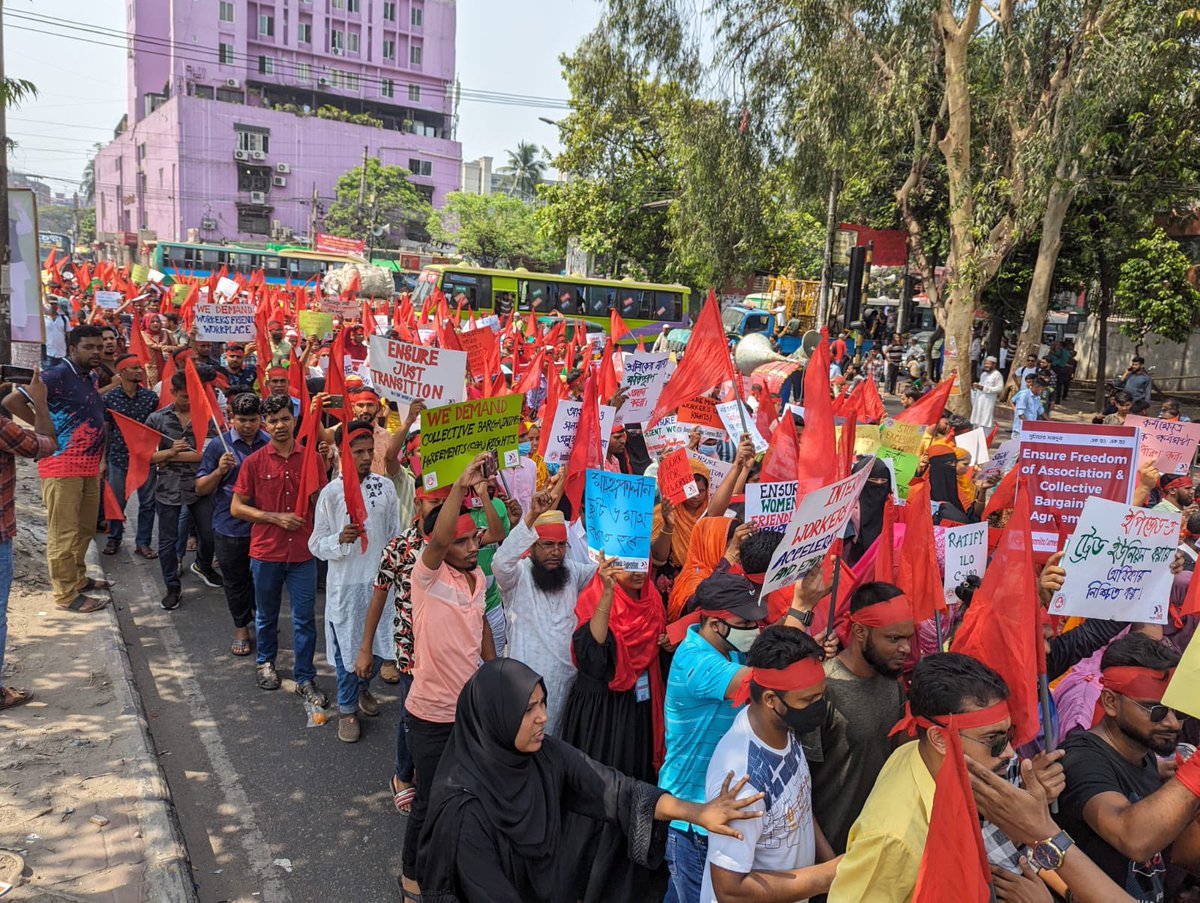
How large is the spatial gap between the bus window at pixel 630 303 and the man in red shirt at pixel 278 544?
22286 mm

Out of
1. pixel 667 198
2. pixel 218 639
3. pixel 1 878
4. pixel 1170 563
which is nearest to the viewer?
pixel 1 878

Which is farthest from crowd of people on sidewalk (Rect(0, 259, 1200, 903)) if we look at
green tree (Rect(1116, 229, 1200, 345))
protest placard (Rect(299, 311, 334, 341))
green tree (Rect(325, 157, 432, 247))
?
green tree (Rect(325, 157, 432, 247))

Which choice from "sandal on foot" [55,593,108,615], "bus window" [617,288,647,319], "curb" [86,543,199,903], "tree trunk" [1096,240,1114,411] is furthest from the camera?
"bus window" [617,288,647,319]

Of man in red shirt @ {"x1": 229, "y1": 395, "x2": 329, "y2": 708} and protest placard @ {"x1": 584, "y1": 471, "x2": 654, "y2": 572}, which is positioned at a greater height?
protest placard @ {"x1": 584, "y1": 471, "x2": 654, "y2": 572}

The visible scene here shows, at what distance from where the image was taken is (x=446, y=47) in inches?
2719

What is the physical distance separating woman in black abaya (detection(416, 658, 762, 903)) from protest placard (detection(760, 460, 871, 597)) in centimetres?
97

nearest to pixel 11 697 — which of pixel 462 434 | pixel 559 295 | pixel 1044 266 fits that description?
pixel 462 434

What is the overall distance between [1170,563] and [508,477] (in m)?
3.31

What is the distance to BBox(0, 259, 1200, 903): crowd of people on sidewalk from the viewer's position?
2299 millimetres

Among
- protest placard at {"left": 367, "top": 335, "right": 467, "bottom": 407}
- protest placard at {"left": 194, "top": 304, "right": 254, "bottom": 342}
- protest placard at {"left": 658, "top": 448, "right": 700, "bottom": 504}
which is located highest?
protest placard at {"left": 194, "top": 304, "right": 254, "bottom": 342}

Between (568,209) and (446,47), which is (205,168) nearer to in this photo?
(446,47)

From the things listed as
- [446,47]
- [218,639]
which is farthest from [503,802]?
[446,47]

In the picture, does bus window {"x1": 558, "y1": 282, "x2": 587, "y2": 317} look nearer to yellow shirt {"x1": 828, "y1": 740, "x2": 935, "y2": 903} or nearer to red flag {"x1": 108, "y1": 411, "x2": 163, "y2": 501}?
red flag {"x1": 108, "y1": 411, "x2": 163, "y2": 501}

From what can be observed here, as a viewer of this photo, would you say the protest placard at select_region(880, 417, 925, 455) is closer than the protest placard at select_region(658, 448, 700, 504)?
No
